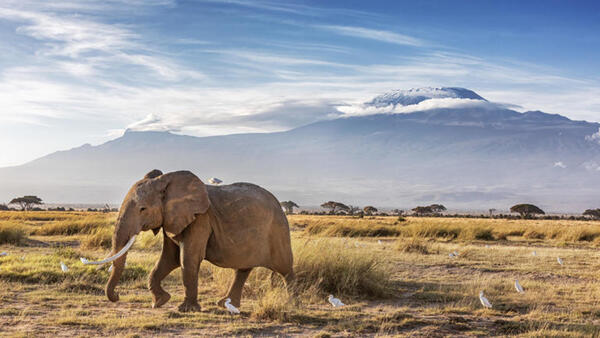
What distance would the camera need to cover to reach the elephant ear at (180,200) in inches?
370

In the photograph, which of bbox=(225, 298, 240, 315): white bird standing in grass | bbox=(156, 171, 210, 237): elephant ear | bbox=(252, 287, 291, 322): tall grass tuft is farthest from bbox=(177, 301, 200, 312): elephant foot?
bbox=(156, 171, 210, 237): elephant ear

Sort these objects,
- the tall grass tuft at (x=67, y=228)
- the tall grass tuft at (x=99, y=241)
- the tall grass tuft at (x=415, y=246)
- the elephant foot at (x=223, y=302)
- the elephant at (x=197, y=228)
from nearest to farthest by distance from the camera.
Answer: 1. the elephant at (x=197, y=228)
2. the elephant foot at (x=223, y=302)
3. the tall grass tuft at (x=99, y=241)
4. the tall grass tuft at (x=415, y=246)
5. the tall grass tuft at (x=67, y=228)

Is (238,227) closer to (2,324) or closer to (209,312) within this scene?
(209,312)

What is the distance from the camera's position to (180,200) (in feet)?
30.9

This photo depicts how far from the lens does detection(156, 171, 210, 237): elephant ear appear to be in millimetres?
9391

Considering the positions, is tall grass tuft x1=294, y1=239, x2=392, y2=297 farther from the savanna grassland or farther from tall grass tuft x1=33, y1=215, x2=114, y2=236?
tall grass tuft x1=33, y1=215, x2=114, y2=236

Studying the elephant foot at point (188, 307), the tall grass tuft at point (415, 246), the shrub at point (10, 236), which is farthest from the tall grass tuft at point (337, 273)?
the shrub at point (10, 236)

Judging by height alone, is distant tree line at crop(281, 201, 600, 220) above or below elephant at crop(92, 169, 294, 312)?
below

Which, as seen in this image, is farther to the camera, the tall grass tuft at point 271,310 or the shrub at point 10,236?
the shrub at point 10,236

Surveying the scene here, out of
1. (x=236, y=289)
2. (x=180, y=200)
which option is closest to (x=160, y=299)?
(x=236, y=289)

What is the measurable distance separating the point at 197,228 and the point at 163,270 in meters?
0.94

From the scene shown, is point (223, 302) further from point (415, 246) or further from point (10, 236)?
point (10, 236)

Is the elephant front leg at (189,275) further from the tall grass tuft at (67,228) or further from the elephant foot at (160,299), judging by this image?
the tall grass tuft at (67,228)

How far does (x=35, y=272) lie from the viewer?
12938 millimetres
